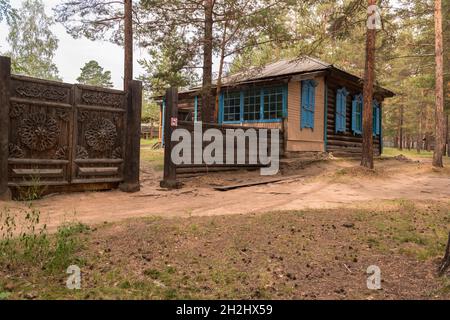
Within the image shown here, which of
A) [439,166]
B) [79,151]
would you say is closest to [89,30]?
[79,151]

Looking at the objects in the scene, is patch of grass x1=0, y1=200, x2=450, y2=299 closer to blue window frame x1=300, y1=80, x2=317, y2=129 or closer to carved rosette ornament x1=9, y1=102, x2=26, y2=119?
carved rosette ornament x1=9, y1=102, x2=26, y2=119

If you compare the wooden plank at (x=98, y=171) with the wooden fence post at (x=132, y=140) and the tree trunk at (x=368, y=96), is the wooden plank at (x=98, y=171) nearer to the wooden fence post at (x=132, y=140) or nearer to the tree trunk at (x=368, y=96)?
the wooden fence post at (x=132, y=140)

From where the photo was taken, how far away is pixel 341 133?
717 inches

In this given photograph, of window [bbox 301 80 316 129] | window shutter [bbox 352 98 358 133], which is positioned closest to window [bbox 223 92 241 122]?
window [bbox 301 80 316 129]

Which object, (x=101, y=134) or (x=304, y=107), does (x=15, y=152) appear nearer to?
(x=101, y=134)

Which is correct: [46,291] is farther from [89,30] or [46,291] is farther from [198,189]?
[89,30]

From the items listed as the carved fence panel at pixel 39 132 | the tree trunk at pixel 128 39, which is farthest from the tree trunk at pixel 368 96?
the carved fence panel at pixel 39 132

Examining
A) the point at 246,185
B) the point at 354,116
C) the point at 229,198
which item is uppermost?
the point at 354,116

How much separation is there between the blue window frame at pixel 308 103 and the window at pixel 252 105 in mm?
2126

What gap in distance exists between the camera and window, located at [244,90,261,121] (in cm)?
1606

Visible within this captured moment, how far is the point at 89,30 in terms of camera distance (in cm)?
1427

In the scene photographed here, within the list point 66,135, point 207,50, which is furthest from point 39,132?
point 207,50

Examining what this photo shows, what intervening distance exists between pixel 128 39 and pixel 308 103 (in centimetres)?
866

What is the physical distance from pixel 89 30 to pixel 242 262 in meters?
14.2
